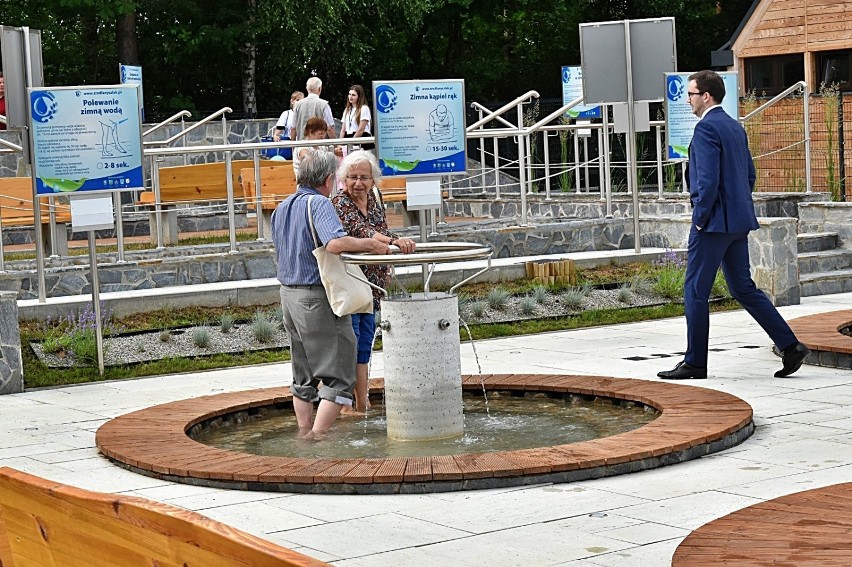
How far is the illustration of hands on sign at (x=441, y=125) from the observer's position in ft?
43.9

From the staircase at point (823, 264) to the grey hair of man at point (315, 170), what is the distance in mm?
8012

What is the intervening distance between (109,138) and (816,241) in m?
8.69

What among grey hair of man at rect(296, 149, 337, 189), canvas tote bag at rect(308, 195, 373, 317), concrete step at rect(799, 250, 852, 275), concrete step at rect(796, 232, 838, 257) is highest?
grey hair of man at rect(296, 149, 337, 189)

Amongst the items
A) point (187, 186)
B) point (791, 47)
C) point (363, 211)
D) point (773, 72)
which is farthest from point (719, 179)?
point (773, 72)

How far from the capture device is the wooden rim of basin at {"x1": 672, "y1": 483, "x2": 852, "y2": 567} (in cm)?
492

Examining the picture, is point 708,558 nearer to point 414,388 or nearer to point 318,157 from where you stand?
point 414,388

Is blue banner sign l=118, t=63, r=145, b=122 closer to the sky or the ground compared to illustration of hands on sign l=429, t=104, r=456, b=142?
closer to the sky

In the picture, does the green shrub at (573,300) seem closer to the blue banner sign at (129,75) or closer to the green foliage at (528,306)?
the green foliage at (528,306)

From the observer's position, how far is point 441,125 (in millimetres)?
13453

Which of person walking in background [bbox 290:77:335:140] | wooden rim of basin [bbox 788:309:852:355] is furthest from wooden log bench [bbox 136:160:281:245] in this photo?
wooden rim of basin [bbox 788:309:852:355]

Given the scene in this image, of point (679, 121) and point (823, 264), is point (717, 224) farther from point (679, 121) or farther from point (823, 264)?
point (679, 121)

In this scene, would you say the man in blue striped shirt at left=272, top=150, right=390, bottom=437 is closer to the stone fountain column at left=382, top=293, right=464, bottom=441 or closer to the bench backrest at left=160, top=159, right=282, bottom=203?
the stone fountain column at left=382, top=293, right=464, bottom=441

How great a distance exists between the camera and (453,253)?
25.6ft

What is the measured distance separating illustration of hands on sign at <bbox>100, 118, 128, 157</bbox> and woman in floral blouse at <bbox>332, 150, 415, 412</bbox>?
319cm
